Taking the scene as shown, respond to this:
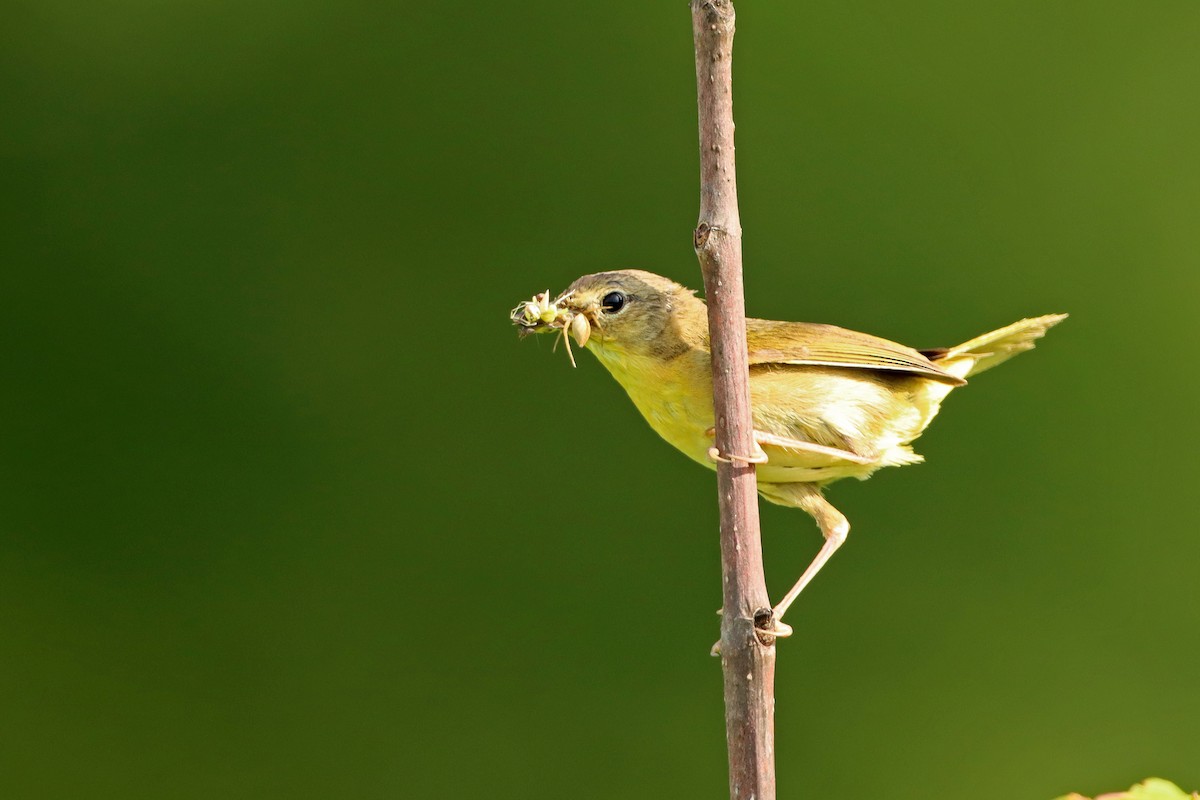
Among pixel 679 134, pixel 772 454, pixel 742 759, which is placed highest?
pixel 679 134

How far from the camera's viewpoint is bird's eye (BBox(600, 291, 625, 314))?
2.45 m

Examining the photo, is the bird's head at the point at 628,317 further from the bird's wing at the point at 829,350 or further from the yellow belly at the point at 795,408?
the bird's wing at the point at 829,350

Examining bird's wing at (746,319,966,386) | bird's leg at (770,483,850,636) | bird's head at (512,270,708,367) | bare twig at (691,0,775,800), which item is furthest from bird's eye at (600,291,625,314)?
bare twig at (691,0,775,800)

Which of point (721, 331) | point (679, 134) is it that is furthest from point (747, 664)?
point (679, 134)

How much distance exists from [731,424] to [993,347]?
151 cm

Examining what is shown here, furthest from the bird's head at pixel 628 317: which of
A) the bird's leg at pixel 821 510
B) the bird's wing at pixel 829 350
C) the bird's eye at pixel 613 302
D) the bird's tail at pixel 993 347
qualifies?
the bird's tail at pixel 993 347

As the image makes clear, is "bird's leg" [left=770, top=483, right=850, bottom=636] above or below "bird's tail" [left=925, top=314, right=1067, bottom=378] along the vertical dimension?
below

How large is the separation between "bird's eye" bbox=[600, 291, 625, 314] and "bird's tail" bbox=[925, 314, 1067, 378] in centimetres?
88

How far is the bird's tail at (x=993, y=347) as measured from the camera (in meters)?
2.79

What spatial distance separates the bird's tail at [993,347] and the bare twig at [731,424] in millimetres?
1366

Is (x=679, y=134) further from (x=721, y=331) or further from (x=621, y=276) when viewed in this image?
(x=721, y=331)

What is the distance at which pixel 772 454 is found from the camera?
2400mm

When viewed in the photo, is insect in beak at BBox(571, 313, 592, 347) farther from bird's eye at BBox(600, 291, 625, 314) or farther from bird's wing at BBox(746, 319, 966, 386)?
bird's wing at BBox(746, 319, 966, 386)

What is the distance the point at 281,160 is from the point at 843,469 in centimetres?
292
